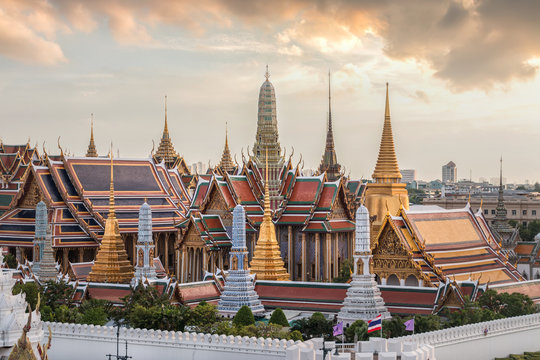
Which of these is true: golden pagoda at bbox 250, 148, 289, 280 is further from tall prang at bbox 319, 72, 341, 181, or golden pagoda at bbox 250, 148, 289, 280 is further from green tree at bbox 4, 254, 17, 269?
tall prang at bbox 319, 72, 341, 181

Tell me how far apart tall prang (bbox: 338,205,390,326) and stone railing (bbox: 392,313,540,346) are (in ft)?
10.0

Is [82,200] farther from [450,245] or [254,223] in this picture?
[450,245]

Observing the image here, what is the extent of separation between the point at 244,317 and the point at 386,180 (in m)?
16.1

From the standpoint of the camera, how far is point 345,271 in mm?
47344

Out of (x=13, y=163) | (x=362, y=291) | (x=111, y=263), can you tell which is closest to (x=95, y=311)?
(x=111, y=263)

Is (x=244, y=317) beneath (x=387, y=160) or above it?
beneath

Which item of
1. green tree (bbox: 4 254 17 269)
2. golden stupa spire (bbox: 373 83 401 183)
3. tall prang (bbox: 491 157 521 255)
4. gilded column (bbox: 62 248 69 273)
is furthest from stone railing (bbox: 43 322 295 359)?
tall prang (bbox: 491 157 521 255)

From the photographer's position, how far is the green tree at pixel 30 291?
3759 cm

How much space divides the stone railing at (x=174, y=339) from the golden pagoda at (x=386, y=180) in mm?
18625

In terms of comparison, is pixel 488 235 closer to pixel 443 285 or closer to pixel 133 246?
pixel 443 285

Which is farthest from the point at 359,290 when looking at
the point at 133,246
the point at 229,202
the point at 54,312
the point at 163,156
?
the point at 163,156

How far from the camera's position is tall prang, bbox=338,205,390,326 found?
35.5m

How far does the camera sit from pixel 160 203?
189ft

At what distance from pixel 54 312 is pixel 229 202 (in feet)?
54.5
